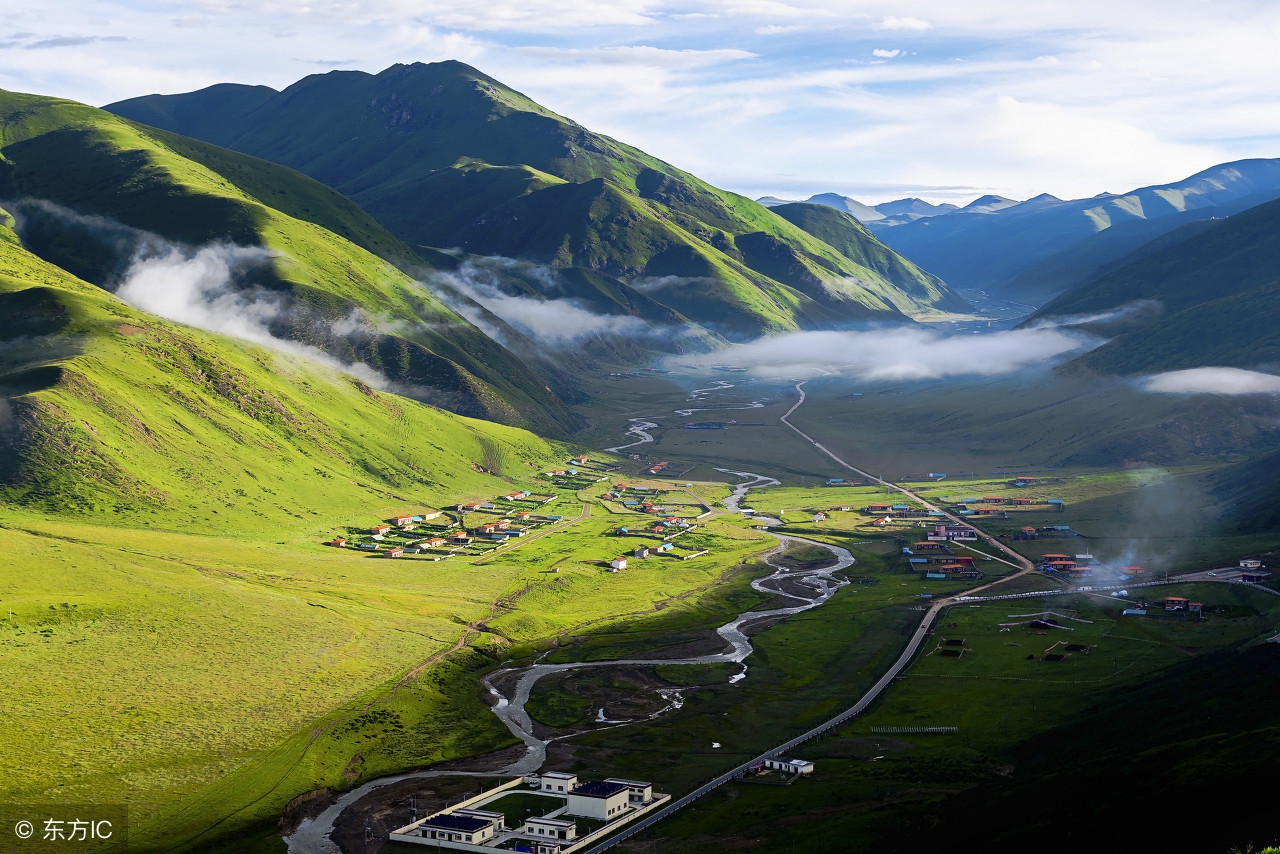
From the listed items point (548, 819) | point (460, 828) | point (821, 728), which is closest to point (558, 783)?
point (548, 819)

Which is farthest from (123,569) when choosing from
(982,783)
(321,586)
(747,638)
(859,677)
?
(982,783)

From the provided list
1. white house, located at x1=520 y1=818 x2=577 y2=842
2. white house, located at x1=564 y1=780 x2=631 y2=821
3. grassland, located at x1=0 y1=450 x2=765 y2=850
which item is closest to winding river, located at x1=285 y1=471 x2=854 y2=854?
grassland, located at x1=0 y1=450 x2=765 y2=850

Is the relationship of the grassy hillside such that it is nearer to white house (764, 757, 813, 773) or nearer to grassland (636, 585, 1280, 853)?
white house (764, 757, 813, 773)

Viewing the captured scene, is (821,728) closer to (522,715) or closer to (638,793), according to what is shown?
(638,793)

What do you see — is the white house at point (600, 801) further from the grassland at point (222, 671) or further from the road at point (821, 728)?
the grassland at point (222, 671)

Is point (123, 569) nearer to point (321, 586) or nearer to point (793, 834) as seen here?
point (321, 586)

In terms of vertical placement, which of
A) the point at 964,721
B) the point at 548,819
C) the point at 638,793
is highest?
the point at 964,721
